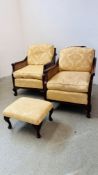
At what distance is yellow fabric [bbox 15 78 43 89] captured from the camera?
127 inches

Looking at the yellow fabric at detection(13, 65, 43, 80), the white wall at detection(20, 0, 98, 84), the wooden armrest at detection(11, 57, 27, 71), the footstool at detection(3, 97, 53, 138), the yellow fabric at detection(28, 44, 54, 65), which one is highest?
the white wall at detection(20, 0, 98, 84)

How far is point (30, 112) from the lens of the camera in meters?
2.28

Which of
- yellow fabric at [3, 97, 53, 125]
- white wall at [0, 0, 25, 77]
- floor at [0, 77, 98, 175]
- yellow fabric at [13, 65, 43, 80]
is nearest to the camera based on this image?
floor at [0, 77, 98, 175]

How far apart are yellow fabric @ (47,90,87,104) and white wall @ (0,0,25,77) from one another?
2.09 meters

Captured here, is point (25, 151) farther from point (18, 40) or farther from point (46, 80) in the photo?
point (18, 40)

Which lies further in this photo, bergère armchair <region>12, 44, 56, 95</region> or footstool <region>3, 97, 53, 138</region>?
bergère armchair <region>12, 44, 56, 95</region>

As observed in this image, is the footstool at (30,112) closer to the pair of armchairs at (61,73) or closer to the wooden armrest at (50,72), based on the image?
the pair of armchairs at (61,73)

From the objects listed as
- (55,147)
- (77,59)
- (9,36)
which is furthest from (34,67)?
(55,147)

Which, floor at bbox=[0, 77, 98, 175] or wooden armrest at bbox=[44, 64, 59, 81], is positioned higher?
wooden armrest at bbox=[44, 64, 59, 81]

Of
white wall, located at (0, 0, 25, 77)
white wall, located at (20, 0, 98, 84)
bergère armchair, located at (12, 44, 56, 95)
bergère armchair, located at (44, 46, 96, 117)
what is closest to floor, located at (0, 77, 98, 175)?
bergère armchair, located at (44, 46, 96, 117)

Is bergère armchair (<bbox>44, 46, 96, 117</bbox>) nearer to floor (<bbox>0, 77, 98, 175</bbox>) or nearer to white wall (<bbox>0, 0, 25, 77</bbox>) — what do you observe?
floor (<bbox>0, 77, 98, 175</bbox>)

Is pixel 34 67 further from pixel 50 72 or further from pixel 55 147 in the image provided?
pixel 55 147

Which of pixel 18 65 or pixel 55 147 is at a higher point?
pixel 18 65

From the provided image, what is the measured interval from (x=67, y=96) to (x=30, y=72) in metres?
0.93
